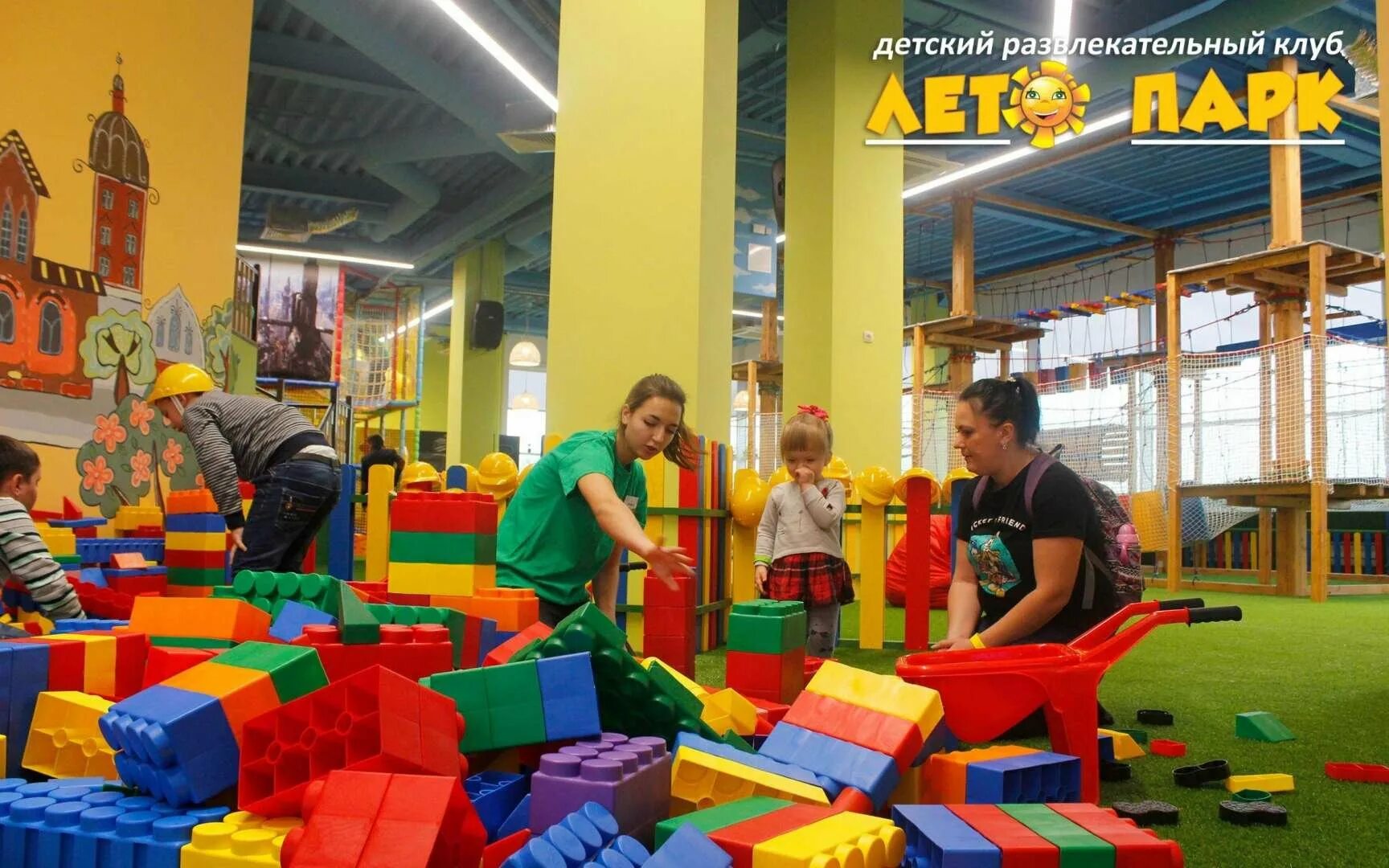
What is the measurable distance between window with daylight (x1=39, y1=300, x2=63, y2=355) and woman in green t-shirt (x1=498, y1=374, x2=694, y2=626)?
13.3ft

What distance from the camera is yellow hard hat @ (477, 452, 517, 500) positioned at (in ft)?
17.9

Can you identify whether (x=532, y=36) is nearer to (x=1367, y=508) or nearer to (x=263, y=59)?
(x=263, y=59)

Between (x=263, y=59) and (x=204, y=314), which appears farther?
(x=263, y=59)

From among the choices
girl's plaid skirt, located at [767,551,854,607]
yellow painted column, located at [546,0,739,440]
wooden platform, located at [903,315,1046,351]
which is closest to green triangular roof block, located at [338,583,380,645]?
girl's plaid skirt, located at [767,551,854,607]

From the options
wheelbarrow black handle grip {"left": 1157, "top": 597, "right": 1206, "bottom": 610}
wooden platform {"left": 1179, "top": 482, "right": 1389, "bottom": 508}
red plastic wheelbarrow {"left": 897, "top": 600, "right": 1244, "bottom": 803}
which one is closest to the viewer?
red plastic wheelbarrow {"left": 897, "top": 600, "right": 1244, "bottom": 803}

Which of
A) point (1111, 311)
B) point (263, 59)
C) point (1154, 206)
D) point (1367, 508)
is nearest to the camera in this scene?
point (263, 59)

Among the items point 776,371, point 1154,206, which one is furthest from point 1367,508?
point 776,371

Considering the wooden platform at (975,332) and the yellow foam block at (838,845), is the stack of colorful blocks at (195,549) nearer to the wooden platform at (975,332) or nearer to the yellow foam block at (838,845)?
the yellow foam block at (838,845)

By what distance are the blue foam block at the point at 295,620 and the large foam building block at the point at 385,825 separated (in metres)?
1.12

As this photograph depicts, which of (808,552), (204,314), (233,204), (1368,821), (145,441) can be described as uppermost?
(233,204)

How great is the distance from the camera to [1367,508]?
14.5 metres

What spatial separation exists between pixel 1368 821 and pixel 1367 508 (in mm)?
14701

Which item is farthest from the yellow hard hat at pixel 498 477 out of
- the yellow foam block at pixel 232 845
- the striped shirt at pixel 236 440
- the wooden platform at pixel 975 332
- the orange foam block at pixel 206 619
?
the wooden platform at pixel 975 332

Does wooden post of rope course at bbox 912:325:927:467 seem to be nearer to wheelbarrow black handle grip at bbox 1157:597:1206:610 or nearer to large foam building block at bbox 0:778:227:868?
wheelbarrow black handle grip at bbox 1157:597:1206:610
